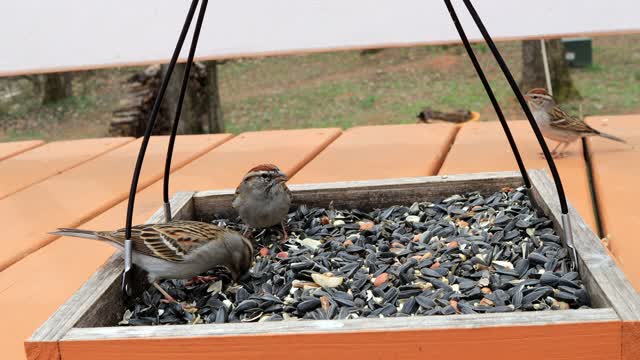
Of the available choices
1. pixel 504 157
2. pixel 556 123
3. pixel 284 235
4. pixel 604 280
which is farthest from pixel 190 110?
pixel 604 280

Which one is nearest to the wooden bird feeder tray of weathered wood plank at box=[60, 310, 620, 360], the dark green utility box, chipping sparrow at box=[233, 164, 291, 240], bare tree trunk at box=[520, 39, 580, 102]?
weathered wood plank at box=[60, 310, 620, 360]

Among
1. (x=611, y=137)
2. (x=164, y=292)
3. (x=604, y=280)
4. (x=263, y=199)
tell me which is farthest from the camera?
(x=611, y=137)

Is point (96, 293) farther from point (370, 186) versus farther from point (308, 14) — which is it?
point (308, 14)

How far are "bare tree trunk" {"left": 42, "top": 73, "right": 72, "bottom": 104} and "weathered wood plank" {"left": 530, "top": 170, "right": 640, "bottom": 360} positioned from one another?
408 inches

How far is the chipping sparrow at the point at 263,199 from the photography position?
2189 mm

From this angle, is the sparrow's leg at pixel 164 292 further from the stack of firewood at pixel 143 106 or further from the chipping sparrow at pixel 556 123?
the stack of firewood at pixel 143 106

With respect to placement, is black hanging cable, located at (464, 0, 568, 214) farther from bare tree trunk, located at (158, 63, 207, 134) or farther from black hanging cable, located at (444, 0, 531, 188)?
bare tree trunk, located at (158, 63, 207, 134)

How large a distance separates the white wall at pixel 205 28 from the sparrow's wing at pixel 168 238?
167 cm

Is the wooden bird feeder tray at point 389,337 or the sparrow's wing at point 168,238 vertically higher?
the sparrow's wing at point 168,238

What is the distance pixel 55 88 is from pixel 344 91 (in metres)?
3.77

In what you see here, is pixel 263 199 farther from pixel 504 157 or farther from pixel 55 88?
pixel 55 88

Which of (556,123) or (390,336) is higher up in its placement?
(390,336)

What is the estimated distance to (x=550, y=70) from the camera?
9125 mm

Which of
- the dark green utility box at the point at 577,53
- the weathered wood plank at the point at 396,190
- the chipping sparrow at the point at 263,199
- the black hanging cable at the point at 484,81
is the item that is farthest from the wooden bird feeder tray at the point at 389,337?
the dark green utility box at the point at 577,53
